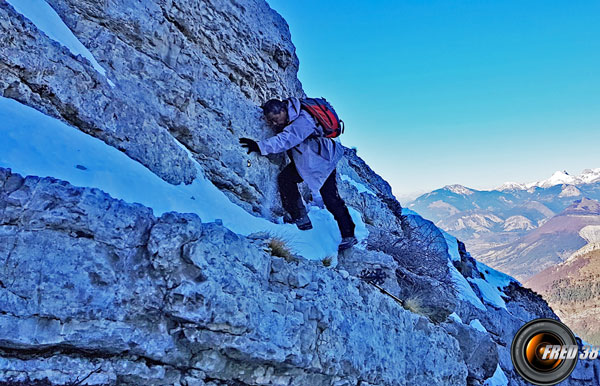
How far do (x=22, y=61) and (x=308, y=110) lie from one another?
4.33 metres

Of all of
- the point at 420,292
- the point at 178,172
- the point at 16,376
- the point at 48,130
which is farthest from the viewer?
the point at 420,292

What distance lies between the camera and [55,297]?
134 inches

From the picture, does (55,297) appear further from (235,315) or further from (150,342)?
(235,315)

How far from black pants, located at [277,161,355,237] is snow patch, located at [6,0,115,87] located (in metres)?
3.50

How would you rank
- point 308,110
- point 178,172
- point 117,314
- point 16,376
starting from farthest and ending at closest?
point 308,110 < point 178,172 < point 117,314 < point 16,376

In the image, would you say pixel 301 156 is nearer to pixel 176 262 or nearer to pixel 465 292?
pixel 176 262

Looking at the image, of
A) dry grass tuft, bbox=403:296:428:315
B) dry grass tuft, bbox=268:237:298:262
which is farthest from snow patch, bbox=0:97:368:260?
dry grass tuft, bbox=403:296:428:315

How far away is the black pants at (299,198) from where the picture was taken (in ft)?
24.8

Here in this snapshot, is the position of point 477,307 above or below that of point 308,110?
below

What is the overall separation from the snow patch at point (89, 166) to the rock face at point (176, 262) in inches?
9.2

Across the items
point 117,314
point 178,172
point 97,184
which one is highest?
point 178,172

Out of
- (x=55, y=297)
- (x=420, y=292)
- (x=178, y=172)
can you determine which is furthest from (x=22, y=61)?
(x=420, y=292)

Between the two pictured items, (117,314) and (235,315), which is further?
(235,315)

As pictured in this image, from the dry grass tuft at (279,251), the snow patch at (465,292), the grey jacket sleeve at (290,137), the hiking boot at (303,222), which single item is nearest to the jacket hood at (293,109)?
the grey jacket sleeve at (290,137)
